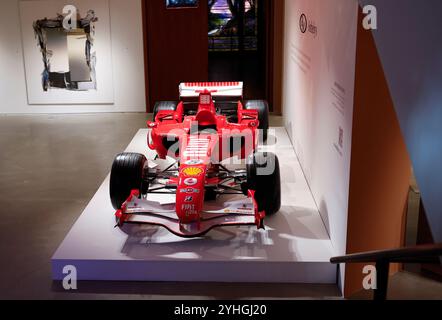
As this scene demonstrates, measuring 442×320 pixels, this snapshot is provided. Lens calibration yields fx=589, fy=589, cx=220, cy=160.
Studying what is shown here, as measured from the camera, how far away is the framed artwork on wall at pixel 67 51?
8859 millimetres

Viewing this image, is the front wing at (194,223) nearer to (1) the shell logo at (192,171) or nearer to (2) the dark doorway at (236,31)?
(1) the shell logo at (192,171)

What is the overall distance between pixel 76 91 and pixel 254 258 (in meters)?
6.11

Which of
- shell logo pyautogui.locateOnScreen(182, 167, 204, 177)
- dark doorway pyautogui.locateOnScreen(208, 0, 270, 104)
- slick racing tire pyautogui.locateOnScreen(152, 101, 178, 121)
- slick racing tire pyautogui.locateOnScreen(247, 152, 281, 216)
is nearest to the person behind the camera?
shell logo pyautogui.locateOnScreen(182, 167, 204, 177)

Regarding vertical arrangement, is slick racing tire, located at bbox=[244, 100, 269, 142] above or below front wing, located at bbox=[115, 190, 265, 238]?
above

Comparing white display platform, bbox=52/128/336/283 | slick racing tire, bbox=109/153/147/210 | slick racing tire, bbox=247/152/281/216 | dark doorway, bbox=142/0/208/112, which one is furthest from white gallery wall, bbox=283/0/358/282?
dark doorway, bbox=142/0/208/112

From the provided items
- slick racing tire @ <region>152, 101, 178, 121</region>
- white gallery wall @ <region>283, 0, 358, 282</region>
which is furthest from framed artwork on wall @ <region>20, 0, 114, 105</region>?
white gallery wall @ <region>283, 0, 358, 282</region>

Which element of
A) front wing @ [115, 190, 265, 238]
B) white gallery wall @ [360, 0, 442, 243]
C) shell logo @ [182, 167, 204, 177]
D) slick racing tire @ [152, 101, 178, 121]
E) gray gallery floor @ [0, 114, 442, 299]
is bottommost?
gray gallery floor @ [0, 114, 442, 299]

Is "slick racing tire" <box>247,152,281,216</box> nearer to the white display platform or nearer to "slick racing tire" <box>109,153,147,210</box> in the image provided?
the white display platform

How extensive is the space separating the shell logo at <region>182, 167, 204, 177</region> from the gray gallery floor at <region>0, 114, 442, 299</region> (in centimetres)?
84

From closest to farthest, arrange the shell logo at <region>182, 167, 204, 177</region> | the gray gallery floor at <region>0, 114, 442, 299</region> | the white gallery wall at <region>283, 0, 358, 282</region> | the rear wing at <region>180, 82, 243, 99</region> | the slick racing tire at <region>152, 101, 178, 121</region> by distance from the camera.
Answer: the white gallery wall at <region>283, 0, 358, 282</region> < the gray gallery floor at <region>0, 114, 442, 299</region> < the shell logo at <region>182, 167, 204, 177</region> < the rear wing at <region>180, 82, 243, 99</region> < the slick racing tire at <region>152, 101, 178, 121</region>

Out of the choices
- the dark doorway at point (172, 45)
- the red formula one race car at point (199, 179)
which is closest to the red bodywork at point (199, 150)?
the red formula one race car at point (199, 179)

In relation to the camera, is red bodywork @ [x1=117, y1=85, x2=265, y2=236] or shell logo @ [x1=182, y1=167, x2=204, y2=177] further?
shell logo @ [x1=182, y1=167, x2=204, y2=177]

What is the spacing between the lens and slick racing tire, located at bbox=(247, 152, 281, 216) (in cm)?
443
